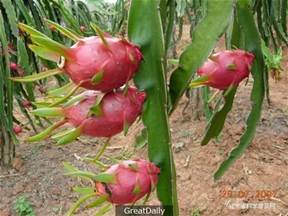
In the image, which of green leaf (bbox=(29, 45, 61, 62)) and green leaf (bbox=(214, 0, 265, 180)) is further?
green leaf (bbox=(214, 0, 265, 180))

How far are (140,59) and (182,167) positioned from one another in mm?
1625

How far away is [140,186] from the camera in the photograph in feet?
1.67

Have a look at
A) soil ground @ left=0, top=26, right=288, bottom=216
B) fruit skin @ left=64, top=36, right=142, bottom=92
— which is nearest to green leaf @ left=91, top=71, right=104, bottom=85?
fruit skin @ left=64, top=36, right=142, bottom=92

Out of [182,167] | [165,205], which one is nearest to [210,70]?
[165,205]

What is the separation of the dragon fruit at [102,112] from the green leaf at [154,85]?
17mm

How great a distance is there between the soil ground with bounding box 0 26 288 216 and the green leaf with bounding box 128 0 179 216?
1279mm

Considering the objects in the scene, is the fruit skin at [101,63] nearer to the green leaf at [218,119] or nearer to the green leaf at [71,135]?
the green leaf at [71,135]

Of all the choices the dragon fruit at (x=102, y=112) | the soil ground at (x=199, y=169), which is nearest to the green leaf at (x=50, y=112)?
the dragon fruit at (x=102, y=112)

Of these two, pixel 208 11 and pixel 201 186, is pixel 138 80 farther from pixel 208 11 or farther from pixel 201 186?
pixel 201 186

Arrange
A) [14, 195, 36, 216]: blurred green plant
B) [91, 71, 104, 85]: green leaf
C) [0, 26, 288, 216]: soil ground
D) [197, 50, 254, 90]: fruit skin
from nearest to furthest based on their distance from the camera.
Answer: [91, 71, 104, 85]: green leaf → [197, 50, 254, 90]: fruit skin → [0, 26, 288, 216]: soil ground → [14, 195, 36, 216]: blurred green plant

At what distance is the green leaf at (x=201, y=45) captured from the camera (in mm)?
529

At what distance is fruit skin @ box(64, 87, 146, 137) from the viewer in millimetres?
504

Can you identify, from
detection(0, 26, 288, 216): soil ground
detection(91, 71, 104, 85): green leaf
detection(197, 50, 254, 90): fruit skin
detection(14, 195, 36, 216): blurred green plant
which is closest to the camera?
detection(91, 71, 104, 85): green leaf

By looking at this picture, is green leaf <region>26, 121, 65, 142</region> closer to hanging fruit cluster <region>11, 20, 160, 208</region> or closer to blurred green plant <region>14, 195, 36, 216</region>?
hanging fruit cluster <region>11, 20, 160, 208</region>
